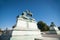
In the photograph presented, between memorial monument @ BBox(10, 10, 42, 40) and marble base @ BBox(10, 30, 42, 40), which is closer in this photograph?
marble base @ BBox(10, 30, 42, 40)

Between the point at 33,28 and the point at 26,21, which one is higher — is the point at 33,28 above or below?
below

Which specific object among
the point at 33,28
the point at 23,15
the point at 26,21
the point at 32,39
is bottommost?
the point at 32,39

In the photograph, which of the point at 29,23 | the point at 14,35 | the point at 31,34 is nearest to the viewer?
the point at 14,35

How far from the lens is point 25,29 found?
10352mm

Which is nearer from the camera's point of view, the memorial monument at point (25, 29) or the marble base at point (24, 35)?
the marble base at point (24, 35)

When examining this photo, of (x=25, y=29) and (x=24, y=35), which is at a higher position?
(x=25, y=29)

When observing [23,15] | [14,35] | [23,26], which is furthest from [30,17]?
[14,35]

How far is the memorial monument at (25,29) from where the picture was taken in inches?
386

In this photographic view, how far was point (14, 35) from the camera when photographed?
31.5ft

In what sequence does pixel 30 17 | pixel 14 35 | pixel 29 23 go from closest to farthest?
pixel 14 35
pixel 29 23
pixel 30 17

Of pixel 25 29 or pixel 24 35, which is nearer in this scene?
pixel 24 35

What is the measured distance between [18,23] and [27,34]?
1.58m

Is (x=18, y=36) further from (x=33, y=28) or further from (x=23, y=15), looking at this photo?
(x=23, y=15)

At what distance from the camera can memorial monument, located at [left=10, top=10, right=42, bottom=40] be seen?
9804 mm
